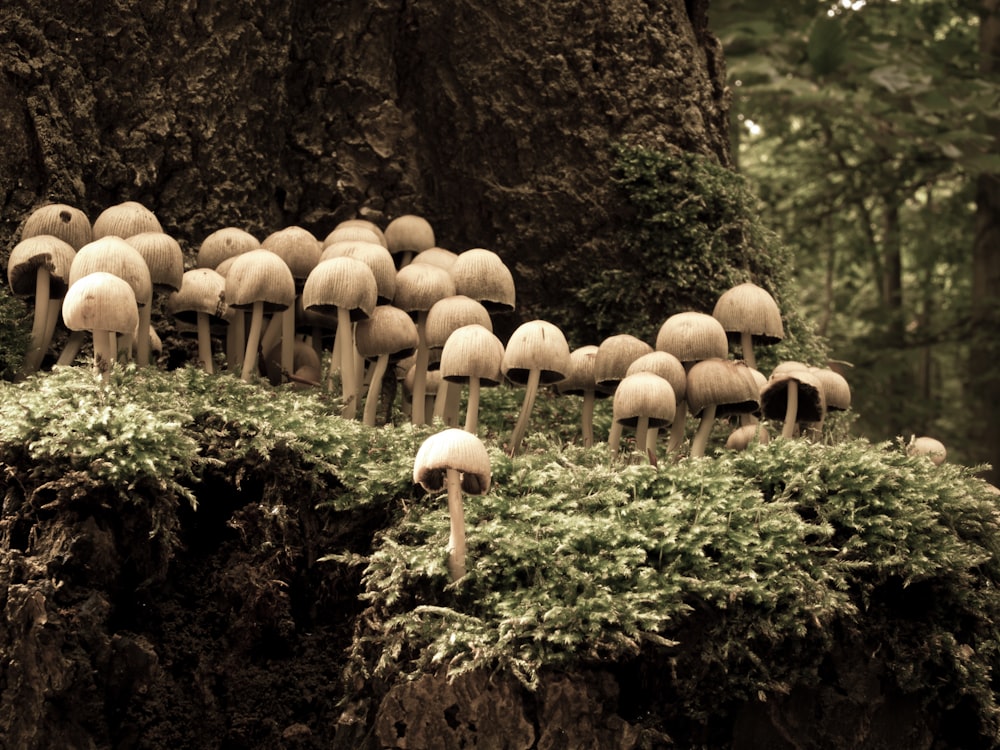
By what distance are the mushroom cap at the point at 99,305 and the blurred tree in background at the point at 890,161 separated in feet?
12.3

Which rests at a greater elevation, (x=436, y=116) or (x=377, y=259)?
(x=436, y=116)

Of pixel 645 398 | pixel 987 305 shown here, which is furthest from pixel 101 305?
pixel 987 305

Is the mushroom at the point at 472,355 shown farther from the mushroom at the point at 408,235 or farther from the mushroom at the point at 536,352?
the mushroom at the point at 408,235

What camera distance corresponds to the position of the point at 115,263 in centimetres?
292

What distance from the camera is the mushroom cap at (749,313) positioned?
11.4 feet

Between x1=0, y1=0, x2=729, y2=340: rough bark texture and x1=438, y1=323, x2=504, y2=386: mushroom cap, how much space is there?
1.52m

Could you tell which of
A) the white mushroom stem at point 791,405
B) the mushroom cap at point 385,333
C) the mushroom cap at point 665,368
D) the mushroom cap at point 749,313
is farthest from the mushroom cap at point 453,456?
the mushroom cap at point 749,313

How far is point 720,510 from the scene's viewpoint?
2570mm

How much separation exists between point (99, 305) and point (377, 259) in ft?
3.08

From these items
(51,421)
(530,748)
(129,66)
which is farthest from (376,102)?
(530,748)

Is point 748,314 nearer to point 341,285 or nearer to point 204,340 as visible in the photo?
point 341,285

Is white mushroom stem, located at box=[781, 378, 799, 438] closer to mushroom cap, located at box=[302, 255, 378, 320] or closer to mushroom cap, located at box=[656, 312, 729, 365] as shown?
mushroom cap, located at box=[656, 312, 729, 365]

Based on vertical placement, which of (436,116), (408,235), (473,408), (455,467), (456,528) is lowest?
(456,528)

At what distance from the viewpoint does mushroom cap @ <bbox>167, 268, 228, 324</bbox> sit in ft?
10.7
